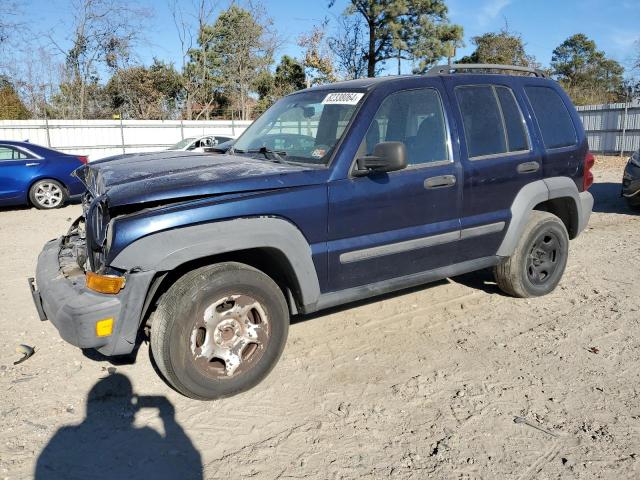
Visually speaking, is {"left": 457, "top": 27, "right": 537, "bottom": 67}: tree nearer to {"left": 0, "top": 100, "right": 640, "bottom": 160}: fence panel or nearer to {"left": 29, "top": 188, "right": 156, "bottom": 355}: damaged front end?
{"left": 0, "top": 100, "right": 640, "bottom": 160}: fence panel

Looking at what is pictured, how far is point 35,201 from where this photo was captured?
1040cm

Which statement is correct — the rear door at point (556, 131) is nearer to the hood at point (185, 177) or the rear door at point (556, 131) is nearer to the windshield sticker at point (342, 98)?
the windshield sticker at point (342, 98)

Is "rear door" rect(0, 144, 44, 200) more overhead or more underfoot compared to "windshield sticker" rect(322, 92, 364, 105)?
more underfoot

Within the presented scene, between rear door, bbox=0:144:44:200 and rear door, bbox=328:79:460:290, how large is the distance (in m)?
8.89

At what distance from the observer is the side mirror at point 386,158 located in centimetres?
340

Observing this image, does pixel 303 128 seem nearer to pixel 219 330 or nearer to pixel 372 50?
pixel 219 330

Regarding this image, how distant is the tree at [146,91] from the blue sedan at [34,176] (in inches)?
715

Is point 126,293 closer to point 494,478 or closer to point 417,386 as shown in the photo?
point 417,386

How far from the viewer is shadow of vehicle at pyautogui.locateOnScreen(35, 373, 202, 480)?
2676mm

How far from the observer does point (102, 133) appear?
64.6ft

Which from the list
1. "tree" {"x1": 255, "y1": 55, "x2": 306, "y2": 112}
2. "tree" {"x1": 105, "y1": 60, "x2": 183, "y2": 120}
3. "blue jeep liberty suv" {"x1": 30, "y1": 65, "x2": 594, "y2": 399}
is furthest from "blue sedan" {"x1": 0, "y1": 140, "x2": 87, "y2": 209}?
"tree" {"x1": 255, "y1": 55, "x2": 306, "y2": 112}

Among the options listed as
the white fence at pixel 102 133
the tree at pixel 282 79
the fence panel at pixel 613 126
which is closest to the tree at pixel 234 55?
the tree at pixel 282 79

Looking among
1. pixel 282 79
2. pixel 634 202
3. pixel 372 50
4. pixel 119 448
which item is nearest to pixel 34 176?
pixel 119 448

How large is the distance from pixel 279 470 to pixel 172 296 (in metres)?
1.12
